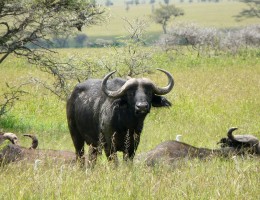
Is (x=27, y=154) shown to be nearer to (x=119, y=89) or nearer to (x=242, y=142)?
(x=119, y=89)

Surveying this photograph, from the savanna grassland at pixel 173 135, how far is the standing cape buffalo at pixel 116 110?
2.94 feet

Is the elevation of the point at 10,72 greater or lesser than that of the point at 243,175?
lesser

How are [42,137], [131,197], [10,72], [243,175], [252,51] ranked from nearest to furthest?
1. [131,197]
2. [243,175]
3. [42,137]
4. [10,72]
5. [252,51]

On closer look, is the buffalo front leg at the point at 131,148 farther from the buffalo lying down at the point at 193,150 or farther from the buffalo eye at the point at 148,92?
the buffalo eye at the point at 148,92

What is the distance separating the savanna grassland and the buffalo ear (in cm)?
129

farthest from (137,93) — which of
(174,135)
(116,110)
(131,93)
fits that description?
(174,135)

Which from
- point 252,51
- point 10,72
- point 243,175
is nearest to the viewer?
point 243,175

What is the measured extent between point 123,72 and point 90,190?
13.7m

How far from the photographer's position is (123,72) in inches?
781

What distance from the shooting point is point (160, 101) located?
32.8ft

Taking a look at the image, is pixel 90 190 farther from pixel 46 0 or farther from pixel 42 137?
pixel 46 0

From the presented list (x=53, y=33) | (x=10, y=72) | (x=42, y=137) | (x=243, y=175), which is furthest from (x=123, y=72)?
(x=10, y=72)

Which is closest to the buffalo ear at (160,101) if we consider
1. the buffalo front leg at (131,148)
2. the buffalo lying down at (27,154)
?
the buffalo front leg at (131,148)

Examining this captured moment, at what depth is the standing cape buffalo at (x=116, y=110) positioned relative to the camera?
9.40 m
